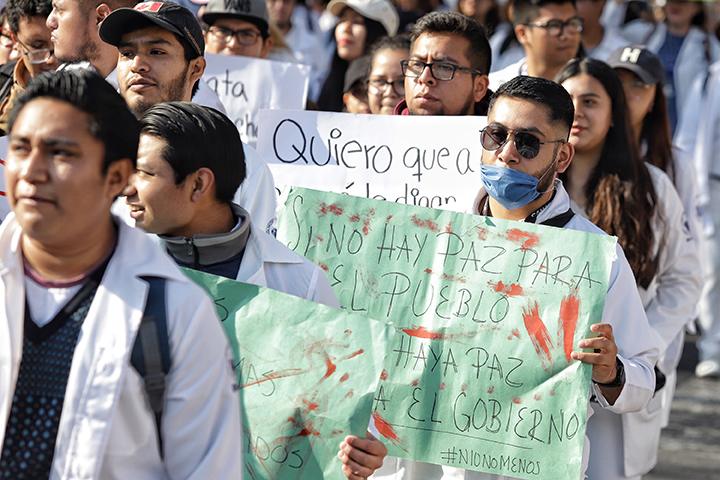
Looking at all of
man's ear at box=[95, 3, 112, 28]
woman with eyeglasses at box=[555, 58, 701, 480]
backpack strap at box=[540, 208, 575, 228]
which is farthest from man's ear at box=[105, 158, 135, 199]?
woman with eyeglasses at box=[555, 58, 701, 480]

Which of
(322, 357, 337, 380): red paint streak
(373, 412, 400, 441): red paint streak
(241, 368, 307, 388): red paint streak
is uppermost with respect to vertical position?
(322, 357, 337, 380): red paint streak

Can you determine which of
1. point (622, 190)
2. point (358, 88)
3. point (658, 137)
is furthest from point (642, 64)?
point (358, 88)

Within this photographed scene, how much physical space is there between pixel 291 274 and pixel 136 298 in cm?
92

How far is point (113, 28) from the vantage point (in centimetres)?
359

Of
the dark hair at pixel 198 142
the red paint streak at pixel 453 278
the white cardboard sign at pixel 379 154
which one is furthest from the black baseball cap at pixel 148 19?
the red paint streak at pixel 453 278

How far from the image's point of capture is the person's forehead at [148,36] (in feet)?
11.9

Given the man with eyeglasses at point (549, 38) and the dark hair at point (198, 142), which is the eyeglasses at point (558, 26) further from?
the dark hair at point (198, 142)

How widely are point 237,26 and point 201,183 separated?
302 cm

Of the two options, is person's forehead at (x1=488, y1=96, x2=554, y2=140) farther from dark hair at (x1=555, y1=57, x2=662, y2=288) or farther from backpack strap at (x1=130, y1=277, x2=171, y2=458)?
backpack strap at (x1=130, y1=277, x2=171, y2=458)

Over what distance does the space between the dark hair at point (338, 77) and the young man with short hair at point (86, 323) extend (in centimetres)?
456

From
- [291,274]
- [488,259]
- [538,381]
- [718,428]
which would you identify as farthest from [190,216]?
[718,428]

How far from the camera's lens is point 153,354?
1911mm

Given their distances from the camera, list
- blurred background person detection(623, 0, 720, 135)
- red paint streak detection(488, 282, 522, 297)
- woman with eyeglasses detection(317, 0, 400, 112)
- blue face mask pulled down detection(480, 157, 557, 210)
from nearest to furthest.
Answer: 1. red paint streak detection(488, 282, 522, 297)
2. blue face mask pulled down detection(480, 157, 557, 210)
3. woman with eyeglasses detection(317, 0, 400, 112)
4. blurred background person detection(623, 0, 720, 135)

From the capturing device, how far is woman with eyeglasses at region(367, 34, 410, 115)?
5.12 metres
